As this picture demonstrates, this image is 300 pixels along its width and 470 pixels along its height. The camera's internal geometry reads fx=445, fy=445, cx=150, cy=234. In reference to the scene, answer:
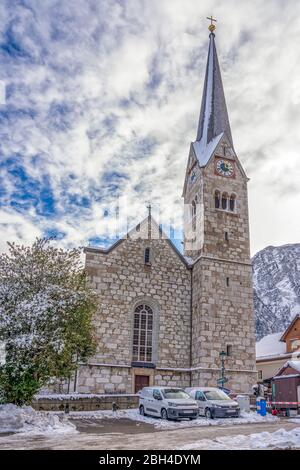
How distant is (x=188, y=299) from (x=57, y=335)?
47.5 ft

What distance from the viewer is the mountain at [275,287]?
398 ft

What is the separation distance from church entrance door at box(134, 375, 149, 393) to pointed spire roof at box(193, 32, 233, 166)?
1606 cm

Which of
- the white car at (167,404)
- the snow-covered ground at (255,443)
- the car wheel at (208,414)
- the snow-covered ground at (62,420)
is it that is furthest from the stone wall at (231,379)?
the snow-covered ground at (255,443)

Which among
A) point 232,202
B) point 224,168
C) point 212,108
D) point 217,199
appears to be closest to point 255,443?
point 217,199

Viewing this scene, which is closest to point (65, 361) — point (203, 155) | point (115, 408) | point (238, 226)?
point (115, 408)

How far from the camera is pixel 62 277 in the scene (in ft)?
61.0

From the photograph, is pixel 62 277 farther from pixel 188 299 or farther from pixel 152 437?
pixel 188 299

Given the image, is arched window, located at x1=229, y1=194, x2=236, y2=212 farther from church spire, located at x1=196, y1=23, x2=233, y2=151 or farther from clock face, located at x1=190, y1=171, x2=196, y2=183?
church spire, located at x1=196, y1=23, x2=233, y2=151

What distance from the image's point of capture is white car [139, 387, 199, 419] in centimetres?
1786

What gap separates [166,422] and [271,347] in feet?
92.8

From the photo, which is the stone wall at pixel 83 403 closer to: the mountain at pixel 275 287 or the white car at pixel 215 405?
the white car at pixel 215 405

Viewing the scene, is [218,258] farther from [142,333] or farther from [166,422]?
[166,422]

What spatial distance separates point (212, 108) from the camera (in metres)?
37.4

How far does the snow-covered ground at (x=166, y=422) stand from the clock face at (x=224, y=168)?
1736 cm
